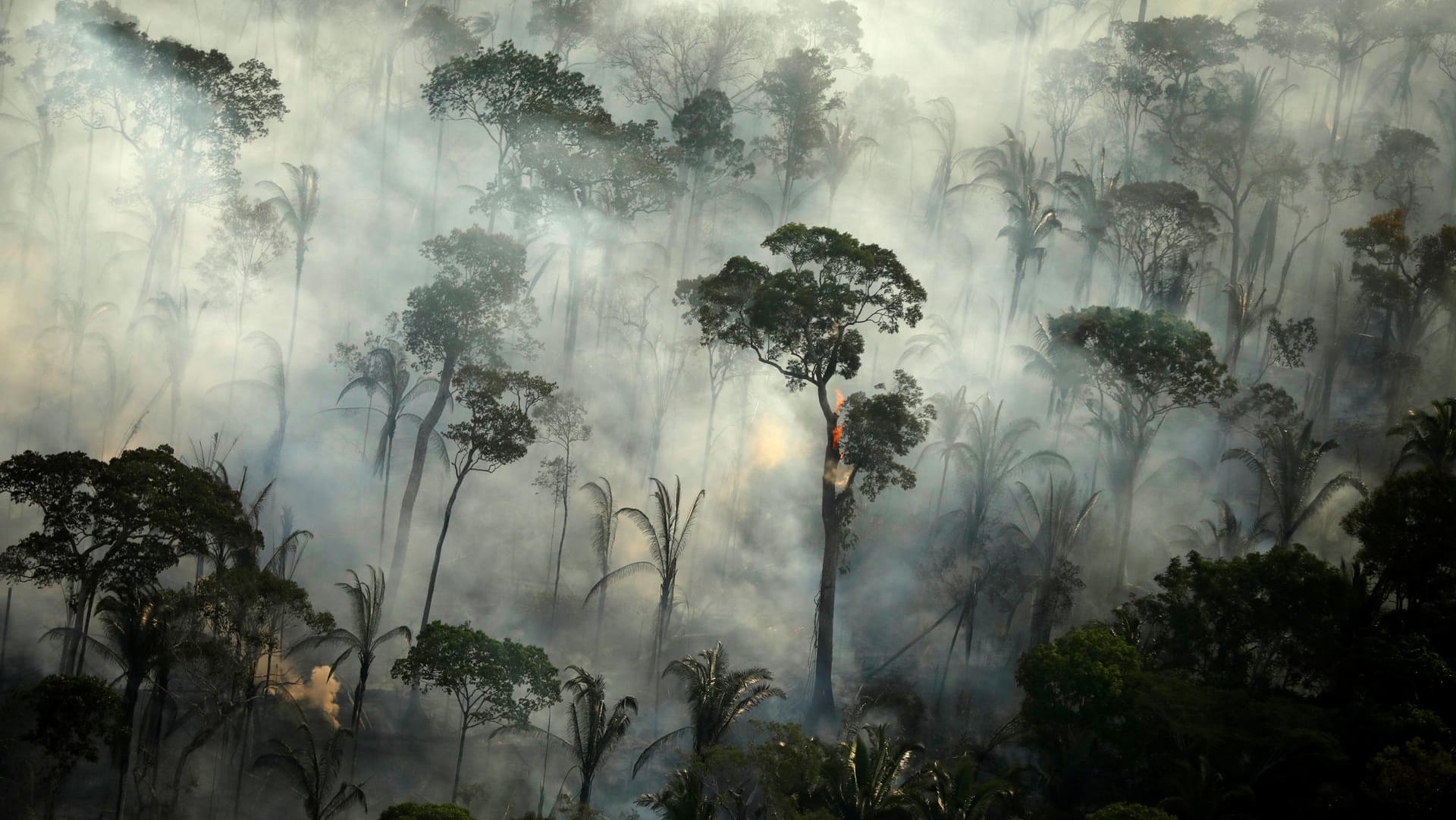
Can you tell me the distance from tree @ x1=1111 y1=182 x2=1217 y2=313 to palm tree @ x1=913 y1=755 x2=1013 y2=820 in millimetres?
34175

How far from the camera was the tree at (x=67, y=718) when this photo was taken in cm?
2875

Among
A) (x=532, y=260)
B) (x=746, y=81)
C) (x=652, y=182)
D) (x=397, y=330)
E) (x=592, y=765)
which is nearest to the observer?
(x=592, y=765)

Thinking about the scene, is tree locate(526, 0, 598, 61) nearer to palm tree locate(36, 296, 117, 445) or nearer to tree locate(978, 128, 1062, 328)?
tree locate(978, 128, 1062, 328)

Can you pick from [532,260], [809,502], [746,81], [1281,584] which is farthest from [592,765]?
[746,81]

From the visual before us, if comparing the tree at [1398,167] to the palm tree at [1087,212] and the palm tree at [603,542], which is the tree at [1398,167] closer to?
the palm tree at [1087,212]

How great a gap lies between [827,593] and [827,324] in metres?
9.23

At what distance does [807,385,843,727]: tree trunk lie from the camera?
39.7m

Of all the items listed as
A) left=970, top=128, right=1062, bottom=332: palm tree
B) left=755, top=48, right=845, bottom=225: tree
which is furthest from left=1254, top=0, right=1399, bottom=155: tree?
left=755, top=48, right=845, bottom=225: tree

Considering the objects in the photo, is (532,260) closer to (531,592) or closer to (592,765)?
(531,592)

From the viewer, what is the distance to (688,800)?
2853cm

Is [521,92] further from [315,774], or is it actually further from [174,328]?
[315,774]

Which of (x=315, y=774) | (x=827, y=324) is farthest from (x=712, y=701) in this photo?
(x=827, y=324)

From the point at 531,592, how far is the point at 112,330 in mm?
27199

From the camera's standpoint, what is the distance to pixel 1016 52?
89.4 metres
